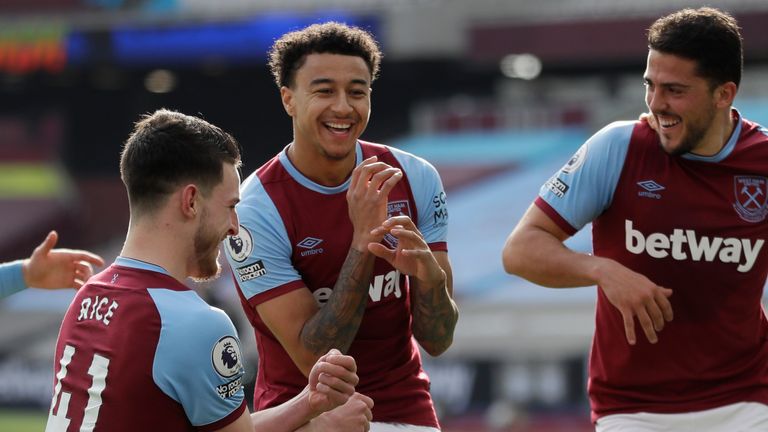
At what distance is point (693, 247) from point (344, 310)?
141 centimetres

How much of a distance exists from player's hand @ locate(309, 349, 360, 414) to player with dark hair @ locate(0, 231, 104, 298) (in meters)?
1.52

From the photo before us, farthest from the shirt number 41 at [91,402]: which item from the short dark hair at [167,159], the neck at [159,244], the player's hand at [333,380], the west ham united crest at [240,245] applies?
the west ham united crest at [240,245]

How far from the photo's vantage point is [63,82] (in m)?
26.3

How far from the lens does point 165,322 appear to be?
3684mm

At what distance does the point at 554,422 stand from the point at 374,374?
11724 mm

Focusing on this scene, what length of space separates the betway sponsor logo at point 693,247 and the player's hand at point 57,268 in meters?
2.22

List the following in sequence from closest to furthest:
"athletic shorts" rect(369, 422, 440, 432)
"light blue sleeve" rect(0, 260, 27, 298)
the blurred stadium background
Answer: "athletic shorts" rect(369, 422, 440, 432) → "light blue sleeve" rect(0, 260, 27, 298) → the blurred stadium background

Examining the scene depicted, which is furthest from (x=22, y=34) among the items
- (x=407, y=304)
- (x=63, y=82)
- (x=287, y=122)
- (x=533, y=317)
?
(x=407, y=304)

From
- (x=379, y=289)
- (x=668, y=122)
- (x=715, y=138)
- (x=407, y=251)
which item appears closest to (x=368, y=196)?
(x=407, y=251)

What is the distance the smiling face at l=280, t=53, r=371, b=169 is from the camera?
491 cm

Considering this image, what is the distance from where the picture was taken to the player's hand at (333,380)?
394 cm

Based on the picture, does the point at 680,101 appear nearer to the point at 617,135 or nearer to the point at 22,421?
the point at 617,135

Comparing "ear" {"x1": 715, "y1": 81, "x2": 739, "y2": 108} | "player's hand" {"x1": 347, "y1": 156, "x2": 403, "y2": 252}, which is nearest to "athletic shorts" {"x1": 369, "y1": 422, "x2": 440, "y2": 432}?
"player's hand" {"x1": 347, "y1": 156, "x2": 403, "y2": 252}

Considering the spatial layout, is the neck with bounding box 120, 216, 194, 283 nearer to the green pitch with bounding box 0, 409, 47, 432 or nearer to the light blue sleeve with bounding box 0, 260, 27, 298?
the light blue sleeve with bounding box 0, 260, 27, 298
